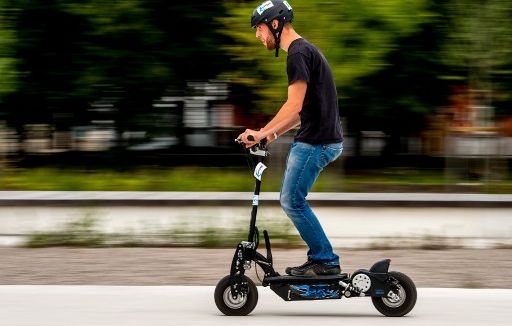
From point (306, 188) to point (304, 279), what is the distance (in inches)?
21.1

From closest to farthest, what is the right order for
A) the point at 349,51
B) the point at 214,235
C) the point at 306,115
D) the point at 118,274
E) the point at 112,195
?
the point at 306,115, the point at 118,274, the point at 214,235, the point at 112,195, the point at 349,51

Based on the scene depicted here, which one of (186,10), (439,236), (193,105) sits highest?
(186,10)

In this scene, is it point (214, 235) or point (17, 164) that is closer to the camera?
point (214, 235)

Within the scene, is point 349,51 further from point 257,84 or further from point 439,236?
point 439,236

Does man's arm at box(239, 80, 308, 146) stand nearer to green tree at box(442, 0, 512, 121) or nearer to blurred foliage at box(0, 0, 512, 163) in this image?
blurred foliage at box(0, 0, 512, 163)

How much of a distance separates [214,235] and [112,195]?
5.84 feet

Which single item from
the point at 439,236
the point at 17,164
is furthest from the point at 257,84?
the point at 17,164

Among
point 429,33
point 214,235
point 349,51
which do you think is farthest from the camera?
point 429,33

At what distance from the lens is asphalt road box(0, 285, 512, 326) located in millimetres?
6199

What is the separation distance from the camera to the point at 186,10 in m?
17.1

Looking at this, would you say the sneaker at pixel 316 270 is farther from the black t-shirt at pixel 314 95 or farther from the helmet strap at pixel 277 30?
the helmet strap at pixel 277 30

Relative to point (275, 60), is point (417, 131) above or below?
below

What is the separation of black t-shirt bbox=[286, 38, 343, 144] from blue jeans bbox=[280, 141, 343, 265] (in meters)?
0.06

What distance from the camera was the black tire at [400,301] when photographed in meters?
6.16
